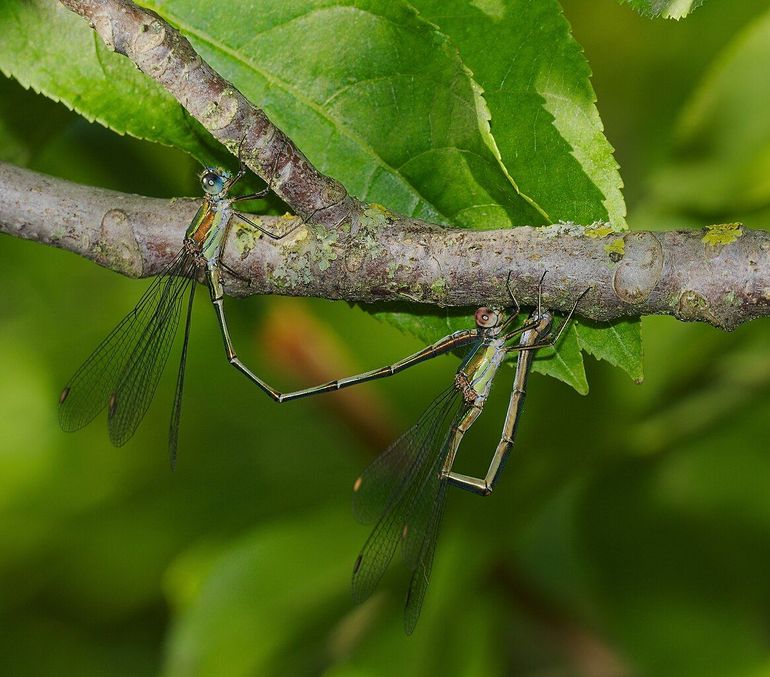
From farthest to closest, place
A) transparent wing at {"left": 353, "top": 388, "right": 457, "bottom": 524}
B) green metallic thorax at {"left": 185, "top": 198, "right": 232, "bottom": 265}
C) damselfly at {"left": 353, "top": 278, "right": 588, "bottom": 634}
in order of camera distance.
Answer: transparent wing at {"left": 353, "top": 388, "right": 457, "bottom": 524} < damselfly at {"left": 353, "top": 278, "right": 588, "bottom": 634} < green metallic thorax at {"left": 185, "top": 198, "right": 232, "bottom": 265}

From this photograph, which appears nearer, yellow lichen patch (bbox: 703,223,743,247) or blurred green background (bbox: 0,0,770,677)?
yellow lichen patch (bbox: 703,223,743,247)

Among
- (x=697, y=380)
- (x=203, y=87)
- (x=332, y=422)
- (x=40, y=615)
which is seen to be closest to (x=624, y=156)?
(x=697, y=380)

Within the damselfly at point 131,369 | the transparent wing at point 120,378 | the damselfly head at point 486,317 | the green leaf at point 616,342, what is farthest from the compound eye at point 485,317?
the transparent wing at point 120,378

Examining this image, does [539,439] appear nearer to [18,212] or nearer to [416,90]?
[416,90]

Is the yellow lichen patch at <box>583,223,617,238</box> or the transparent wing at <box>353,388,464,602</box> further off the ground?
the yellow lichen patch at <box>583,223,617,238</box>

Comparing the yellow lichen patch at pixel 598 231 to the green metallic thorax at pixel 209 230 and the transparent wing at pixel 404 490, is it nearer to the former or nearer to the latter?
the green metallic thorax at pixel 209 230

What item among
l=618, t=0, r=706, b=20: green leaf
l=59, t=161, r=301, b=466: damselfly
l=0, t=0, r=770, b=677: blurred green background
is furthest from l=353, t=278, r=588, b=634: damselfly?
l=618, t=0, r=706, b=20: green leaf

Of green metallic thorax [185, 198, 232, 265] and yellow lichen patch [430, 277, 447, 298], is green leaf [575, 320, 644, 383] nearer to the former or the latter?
yellow lichen patch [430, 277, 447, 298]

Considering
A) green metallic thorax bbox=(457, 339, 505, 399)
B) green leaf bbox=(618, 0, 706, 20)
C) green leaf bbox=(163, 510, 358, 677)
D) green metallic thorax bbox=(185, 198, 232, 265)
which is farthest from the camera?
green leaf bbox=(163, 510, 358, 677)
